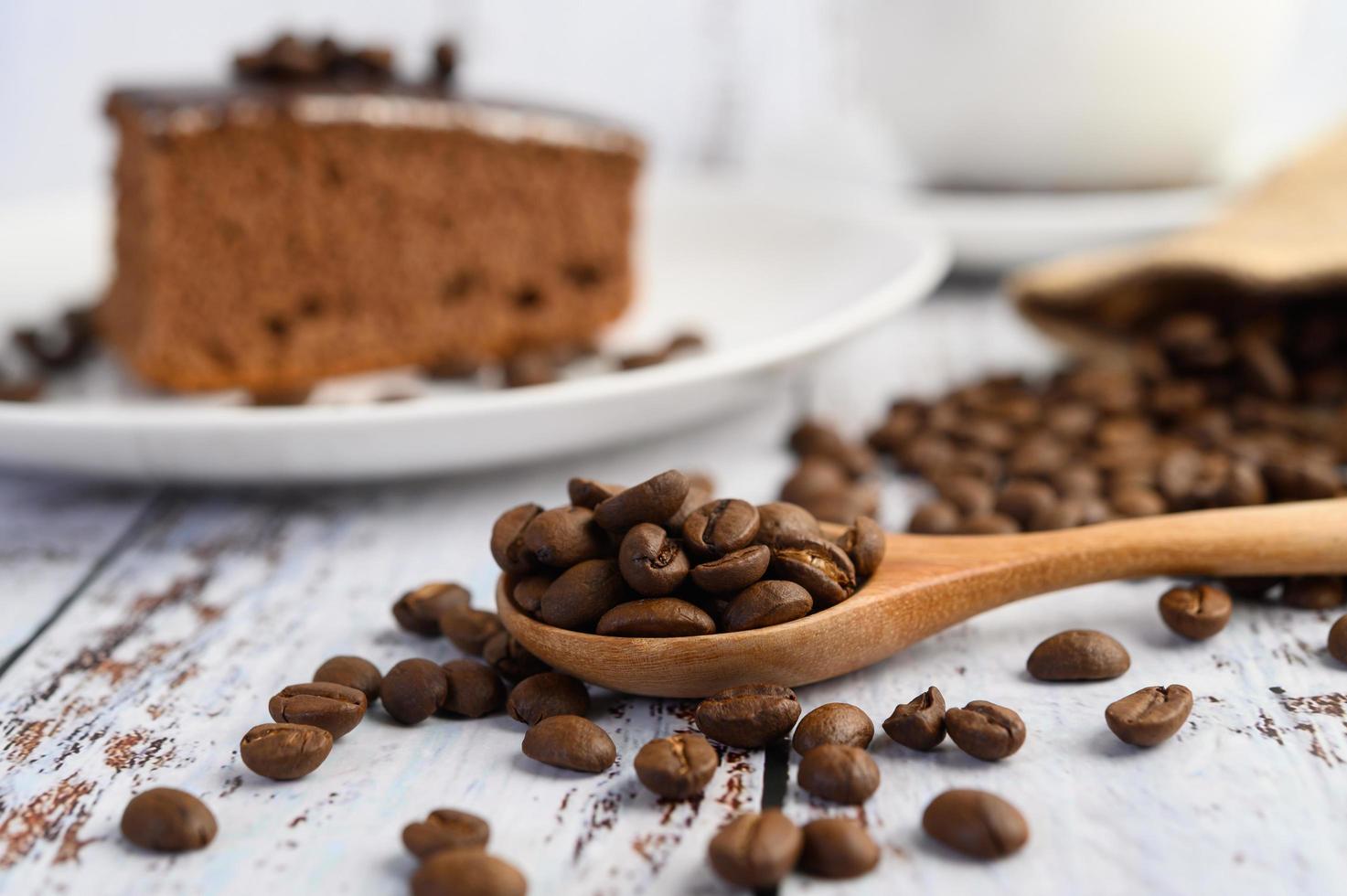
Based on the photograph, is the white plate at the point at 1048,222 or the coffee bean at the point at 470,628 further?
the white plate at the point at 1048,222

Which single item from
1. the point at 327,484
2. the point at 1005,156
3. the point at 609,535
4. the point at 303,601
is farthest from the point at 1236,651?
the point at 1005,156

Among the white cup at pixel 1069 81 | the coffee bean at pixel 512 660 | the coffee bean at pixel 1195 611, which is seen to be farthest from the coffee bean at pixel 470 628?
the white cup at pixel 1069 81

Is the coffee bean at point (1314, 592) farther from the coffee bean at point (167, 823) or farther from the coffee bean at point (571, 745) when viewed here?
the coffee bean at point (167, 823)

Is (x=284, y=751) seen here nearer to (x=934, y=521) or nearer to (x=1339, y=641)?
(x=934, y=521)

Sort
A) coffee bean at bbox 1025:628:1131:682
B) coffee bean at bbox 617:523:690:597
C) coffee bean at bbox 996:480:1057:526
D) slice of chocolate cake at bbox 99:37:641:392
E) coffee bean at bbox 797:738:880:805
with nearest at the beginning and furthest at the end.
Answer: coffee bean at bbox 797:738:880:805, coffee bean at bbox 617:523:690:597, coffee bean at bbox 1025:628:1131:682, coffee bean at bbox 996:480:1057:526, slice of chocolate cake at bbox 99:37:641:392

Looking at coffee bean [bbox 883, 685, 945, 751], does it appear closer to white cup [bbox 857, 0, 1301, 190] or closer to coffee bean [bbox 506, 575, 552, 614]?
coffee bean [bbox 506, 575, 552, 614]

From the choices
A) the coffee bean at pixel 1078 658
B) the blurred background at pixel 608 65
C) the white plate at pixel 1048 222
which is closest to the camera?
the coffee bean at pixel 1078 658

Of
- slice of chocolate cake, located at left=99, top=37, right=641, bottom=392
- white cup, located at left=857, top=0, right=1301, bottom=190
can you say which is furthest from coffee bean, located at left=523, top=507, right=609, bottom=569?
white cup, located at left=857, top=0, right=1301, bottom=190
